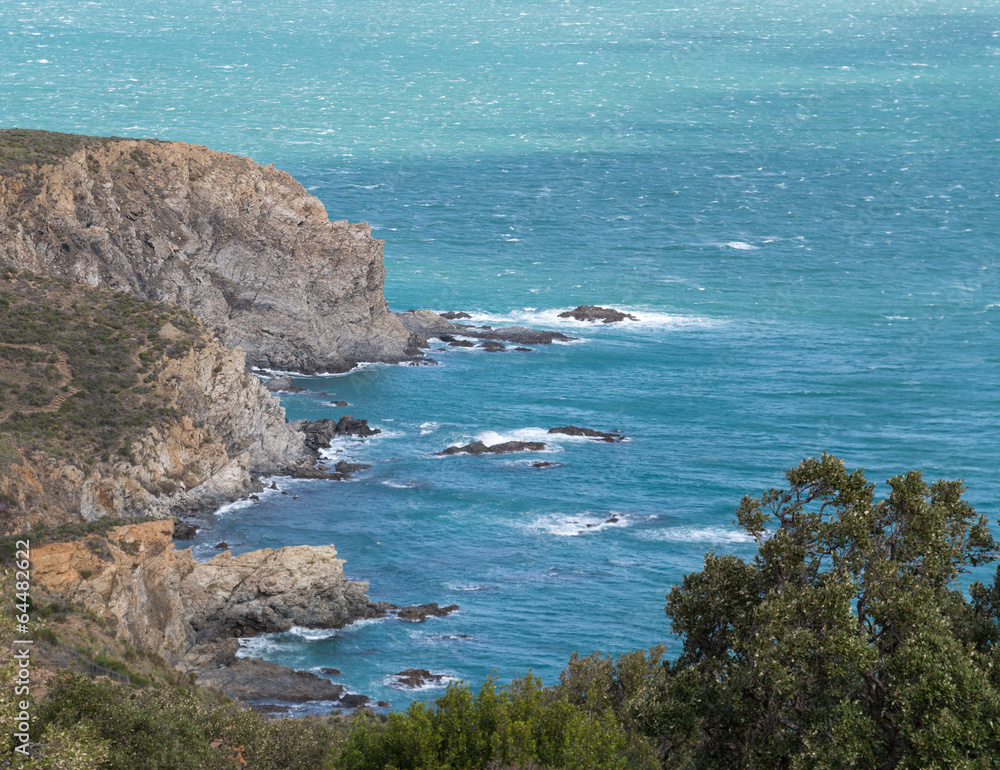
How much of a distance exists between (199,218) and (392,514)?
4074 centimetres

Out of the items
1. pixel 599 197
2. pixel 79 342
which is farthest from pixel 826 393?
pixel 599 197

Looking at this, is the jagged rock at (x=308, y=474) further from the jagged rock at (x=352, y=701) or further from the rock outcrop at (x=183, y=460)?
the jagged rock at (x=352, y=701)

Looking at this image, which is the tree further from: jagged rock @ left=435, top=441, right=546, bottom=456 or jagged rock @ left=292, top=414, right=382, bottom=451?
jagged rock @ left=292, top=414, right=382, bottom=451

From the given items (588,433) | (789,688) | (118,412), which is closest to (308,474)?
(118,412)

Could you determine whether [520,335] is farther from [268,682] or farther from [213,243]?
[268,682]

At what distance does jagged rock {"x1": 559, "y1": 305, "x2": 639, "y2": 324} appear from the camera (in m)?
135

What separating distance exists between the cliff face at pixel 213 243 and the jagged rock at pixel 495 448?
23162mm

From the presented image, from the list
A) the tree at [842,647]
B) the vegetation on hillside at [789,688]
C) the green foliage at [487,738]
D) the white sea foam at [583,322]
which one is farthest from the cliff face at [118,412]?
the white sea foam at [583,322]

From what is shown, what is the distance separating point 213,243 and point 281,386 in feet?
50.7

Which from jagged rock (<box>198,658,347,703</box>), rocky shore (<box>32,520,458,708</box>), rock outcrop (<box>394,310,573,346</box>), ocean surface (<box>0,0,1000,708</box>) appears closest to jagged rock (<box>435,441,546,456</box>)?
ocean surface (<box>0,0,1000,708</box>)

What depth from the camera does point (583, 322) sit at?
135000mm

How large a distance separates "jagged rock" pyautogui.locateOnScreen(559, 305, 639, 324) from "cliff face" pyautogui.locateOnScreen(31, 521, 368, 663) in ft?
228

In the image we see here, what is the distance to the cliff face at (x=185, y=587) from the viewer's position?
173ft

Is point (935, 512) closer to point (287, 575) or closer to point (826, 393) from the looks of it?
point (287, 575)
